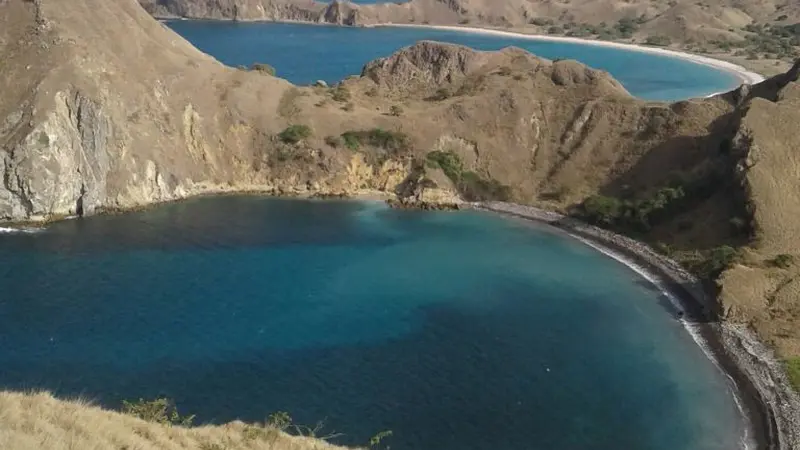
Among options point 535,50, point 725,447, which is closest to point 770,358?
point 725,447

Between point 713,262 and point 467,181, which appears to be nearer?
point 713,262

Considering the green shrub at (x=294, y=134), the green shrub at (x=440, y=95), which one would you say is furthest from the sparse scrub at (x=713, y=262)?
the green shrub at (x=440, y=95)

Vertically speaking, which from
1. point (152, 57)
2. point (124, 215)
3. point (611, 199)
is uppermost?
point (152, 57)

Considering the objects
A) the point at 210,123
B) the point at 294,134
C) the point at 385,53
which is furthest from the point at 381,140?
the point at 385,53

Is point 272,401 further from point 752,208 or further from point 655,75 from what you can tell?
point 655,75

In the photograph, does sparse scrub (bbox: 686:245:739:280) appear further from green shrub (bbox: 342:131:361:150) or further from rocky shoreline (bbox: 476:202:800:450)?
green shrub (bbox: 342:131:361:150)

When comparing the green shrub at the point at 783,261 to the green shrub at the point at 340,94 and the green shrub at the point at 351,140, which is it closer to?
the green shrub at the point at 351,140

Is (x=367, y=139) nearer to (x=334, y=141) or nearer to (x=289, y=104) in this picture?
(x=334, y=141)
